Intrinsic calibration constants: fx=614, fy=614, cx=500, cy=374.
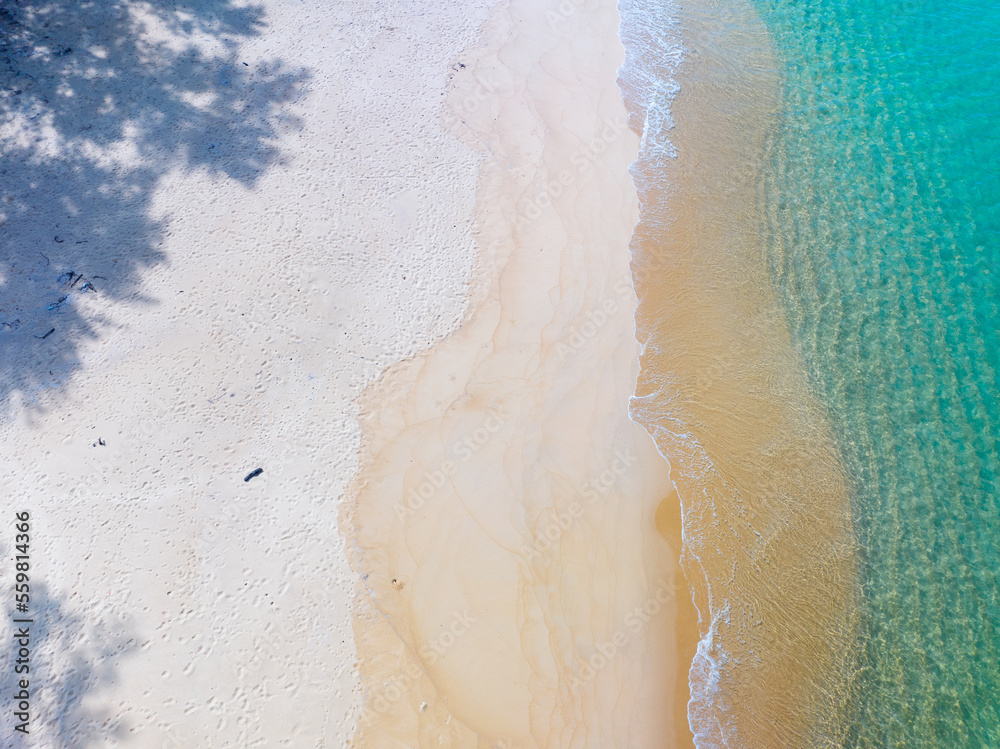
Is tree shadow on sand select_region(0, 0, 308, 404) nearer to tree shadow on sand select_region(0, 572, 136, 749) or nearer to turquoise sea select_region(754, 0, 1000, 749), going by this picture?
tree shadow on sand select_region(0, 572, 136, 749)

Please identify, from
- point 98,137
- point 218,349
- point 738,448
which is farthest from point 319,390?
point 98,137

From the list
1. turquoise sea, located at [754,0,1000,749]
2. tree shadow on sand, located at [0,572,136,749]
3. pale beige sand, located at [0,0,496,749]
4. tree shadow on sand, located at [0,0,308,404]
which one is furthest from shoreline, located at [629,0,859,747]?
tree shadow on sand, located at [0,0,308,404]

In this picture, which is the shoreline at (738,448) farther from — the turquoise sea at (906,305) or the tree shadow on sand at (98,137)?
the tree shadow on sand at (98,137)

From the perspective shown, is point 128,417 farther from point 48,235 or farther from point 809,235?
point 809,235

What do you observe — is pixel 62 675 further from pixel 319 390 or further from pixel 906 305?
pixel 906 305

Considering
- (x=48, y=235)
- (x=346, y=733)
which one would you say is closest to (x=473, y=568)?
(x=346, y=733)
